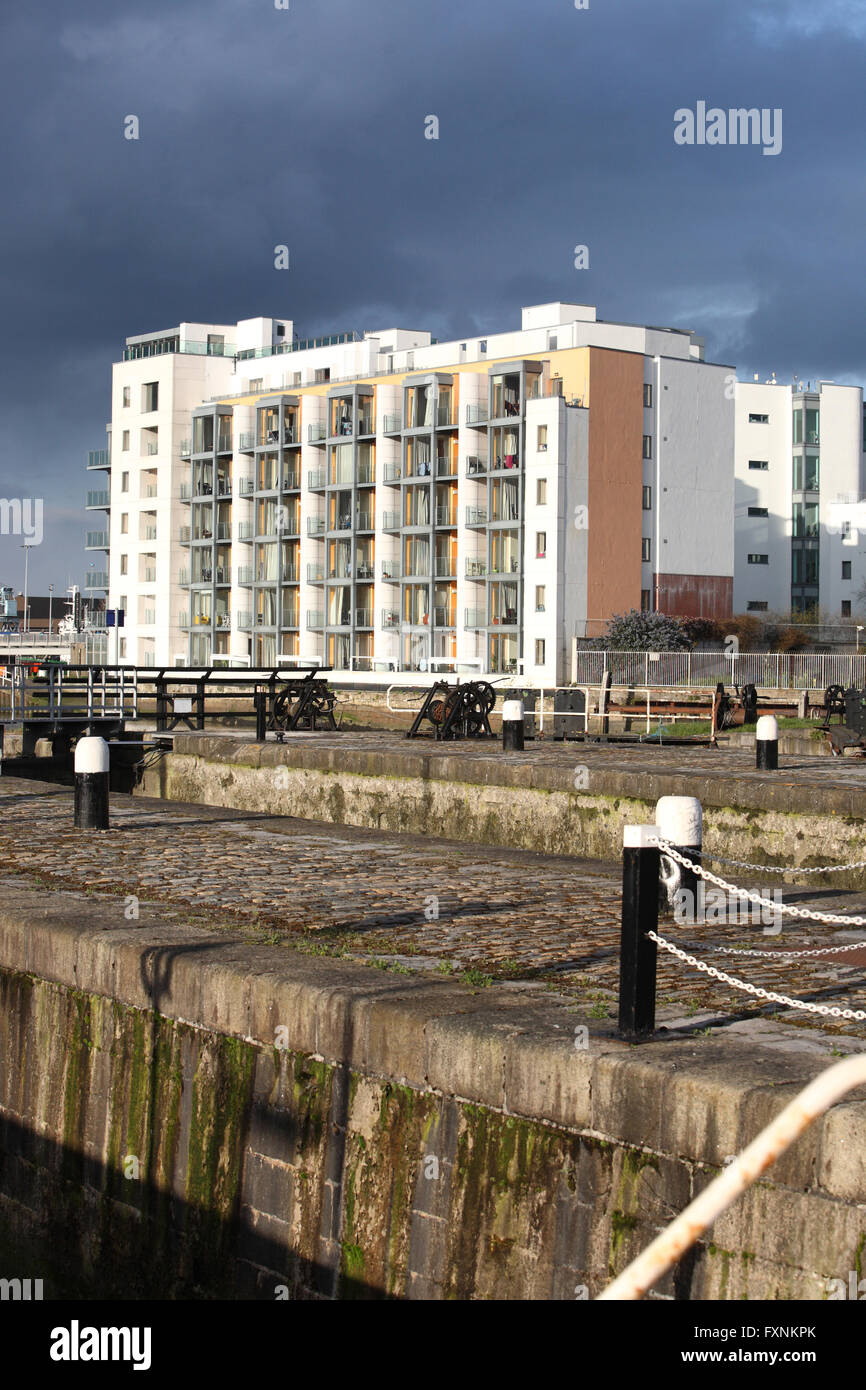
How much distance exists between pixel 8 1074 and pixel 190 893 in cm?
168

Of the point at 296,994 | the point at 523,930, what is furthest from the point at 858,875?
the point at 296,994

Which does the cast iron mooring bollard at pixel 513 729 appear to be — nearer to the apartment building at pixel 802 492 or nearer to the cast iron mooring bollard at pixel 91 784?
the cast iron mooring bollard at pixel 91 784

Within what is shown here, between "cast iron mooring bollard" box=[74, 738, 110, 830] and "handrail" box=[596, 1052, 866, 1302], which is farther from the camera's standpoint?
→ "cast iron mooring bollard" box=[74, 738, 110, 830]

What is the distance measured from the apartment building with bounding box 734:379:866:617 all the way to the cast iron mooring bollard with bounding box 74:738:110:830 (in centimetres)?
7150

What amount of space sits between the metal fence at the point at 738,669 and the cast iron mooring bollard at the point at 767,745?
3067cm

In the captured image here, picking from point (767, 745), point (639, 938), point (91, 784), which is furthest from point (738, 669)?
point (639, 938)

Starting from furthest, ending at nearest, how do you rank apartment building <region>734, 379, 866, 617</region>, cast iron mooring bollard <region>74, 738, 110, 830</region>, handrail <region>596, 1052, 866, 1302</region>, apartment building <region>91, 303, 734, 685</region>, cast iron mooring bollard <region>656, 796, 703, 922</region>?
apartment building <region>734, 379, 866, 617</region> → apartment building <region>91, 303, 734, 685</region> → cast iron mooring bollard <region>74, 738, 110, 830</region> → cast iron mooring bollard <region>656, 796, 703, 922</region> → handrail <region>596, 1052, 866, 1302</region>

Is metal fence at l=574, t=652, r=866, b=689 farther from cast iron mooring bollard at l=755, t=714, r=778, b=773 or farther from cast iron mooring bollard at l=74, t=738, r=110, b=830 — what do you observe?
cast iron mooring bollard at l=74, t=738, r=110, b=830

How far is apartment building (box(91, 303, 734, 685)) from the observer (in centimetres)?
6488

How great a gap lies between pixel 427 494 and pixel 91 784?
5614 centimetres

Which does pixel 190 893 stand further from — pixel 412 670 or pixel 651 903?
pixel 412 670

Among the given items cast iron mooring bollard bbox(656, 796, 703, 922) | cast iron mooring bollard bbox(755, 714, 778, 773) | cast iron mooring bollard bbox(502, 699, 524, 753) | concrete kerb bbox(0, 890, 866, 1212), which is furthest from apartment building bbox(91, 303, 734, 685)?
concrete kerb bbox(0, 890, 866, 1212)

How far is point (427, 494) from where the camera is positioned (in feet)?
227

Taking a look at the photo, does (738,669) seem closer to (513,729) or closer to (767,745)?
(513,729)
